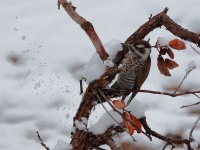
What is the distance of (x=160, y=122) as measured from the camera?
2.84 meters

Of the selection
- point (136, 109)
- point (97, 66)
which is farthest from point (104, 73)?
point (136, 109)

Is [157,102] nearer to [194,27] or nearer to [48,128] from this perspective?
[48,128]

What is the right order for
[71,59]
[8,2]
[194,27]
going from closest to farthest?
1. [71,59]
2. [194,27]
3. [8,2]

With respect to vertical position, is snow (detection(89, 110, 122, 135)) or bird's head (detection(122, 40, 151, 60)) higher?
bird's head (detection(122, 40, 151, 60))

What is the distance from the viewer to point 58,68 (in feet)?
11.0

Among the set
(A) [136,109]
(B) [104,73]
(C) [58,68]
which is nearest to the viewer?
(B) [104,73]

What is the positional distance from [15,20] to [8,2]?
36 cm

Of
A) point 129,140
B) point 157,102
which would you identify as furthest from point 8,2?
point 129,140

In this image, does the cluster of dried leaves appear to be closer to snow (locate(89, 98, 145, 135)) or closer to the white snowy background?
snow (locate(89, 98, 145, 135))

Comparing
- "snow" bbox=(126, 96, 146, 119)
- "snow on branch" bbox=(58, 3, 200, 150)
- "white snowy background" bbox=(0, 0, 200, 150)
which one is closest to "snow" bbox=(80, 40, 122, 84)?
"snow on branch" bbox=(58, 3, 200, 150)

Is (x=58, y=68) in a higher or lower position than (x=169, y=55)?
higher

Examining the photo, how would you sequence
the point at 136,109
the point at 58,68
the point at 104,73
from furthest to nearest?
the point at 58,68 → the point at 136,109 → the point at 104,73

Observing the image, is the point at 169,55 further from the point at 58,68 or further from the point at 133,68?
the point at 58,68

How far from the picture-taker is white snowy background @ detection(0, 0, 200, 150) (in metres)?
2.80
